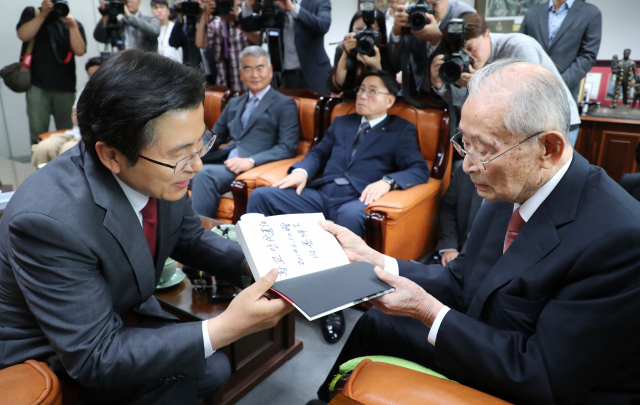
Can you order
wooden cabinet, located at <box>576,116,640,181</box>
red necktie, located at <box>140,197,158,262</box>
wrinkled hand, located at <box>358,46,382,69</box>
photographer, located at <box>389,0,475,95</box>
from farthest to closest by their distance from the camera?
wooden cabinet, located at <box>576,116,640,181</box>, wrinkled hand, located at <box>358,46,382,69</box>, photographer, located at <box>389,0,475,95</box>, red necktie, located at <box>140,197,158,262</box>

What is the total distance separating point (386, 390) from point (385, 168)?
200cm

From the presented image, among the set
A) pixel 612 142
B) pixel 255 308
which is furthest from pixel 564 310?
pixel 612 142

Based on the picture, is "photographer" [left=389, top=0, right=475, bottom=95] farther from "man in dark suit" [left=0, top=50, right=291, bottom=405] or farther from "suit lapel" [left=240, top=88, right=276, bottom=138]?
"man in dark suit" [left=0, top=50, right=291, bottom=405]

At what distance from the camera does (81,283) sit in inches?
40.3

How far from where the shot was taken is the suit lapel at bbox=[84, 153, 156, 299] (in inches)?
42.6

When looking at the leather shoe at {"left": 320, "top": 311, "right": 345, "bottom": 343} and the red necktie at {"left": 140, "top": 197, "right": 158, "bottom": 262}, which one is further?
the leather shoe at {"left": 320, "top": 311, "right": 345, "bottom": 343}

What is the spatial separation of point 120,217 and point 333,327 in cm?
136

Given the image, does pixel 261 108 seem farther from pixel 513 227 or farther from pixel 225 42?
pixel 513 227

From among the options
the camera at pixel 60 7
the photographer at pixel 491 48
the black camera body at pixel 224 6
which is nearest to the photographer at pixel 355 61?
the photographer at pixel 491 48

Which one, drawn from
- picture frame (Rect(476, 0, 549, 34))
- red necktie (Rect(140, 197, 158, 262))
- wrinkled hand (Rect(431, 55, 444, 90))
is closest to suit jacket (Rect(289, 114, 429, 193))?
wrinkled hand (Rect(431, 55, 444, 90))

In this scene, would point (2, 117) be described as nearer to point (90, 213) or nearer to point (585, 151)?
point (90, 213)

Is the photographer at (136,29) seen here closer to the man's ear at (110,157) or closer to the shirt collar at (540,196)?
the man's ear at (110,157)

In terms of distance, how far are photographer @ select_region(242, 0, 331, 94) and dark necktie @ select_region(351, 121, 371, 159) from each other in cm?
114

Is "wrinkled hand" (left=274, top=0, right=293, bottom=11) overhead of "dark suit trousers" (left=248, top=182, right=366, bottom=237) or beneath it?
overhead
